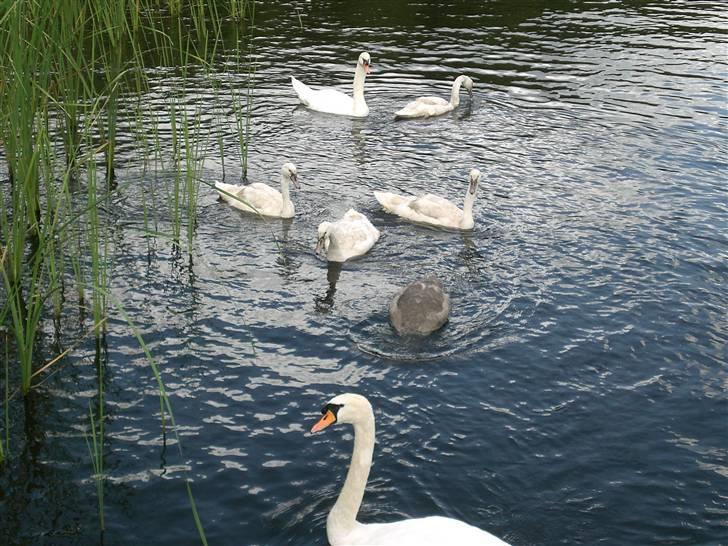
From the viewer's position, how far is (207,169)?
16.2 meters

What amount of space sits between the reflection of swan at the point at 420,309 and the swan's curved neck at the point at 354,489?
312 cm

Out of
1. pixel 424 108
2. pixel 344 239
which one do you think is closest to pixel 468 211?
pixel 344 239

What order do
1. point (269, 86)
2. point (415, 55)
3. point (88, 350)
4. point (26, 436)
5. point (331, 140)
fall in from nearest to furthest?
1. point (26, 436)
2. point (88, 350)
3. point (331, 140)
4. point (269, 86)
5. point (415, 55)

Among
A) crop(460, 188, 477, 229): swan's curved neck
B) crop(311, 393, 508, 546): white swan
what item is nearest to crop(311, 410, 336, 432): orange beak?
crop(311, 393, 508, 546): white swan

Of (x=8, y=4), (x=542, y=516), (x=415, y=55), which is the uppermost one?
(x=8, y=4)

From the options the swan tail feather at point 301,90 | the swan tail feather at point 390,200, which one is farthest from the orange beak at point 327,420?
the swan tail feather at point 301,90

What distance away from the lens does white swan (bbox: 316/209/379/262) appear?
1313cm

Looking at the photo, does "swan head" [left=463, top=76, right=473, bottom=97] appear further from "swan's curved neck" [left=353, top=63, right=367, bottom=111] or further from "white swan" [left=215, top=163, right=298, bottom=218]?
→ "white swan" [left=215, top=163, right=298, bottom=218]

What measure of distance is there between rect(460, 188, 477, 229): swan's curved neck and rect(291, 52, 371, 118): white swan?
19.2 ft

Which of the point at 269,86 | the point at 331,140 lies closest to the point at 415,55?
the point at 269,86

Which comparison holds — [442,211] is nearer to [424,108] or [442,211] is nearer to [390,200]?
→ [390,200]

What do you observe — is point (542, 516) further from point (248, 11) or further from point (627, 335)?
point (248, 11)

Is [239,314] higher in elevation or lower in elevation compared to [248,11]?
lower

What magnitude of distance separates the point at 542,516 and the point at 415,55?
16.9 m
